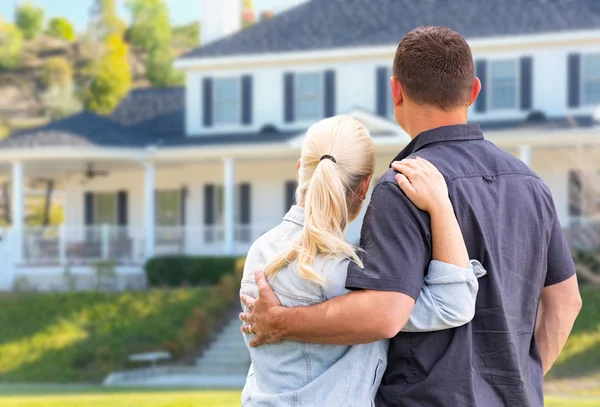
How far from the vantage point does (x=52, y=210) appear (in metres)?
57.4

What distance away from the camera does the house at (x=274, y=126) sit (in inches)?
1021

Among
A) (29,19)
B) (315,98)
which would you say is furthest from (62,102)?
(315,98)

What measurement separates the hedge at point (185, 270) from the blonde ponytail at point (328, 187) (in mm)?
22773

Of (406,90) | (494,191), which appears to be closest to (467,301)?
(494,191)

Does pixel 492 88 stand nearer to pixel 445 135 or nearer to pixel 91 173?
pixel 91 173

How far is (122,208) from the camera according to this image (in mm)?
32031

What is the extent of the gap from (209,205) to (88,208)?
14.7 ft

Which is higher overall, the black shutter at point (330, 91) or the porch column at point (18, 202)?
the black shutter at point (330, 91)

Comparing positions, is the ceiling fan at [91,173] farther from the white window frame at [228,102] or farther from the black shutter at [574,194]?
the black shutter at [574,194]

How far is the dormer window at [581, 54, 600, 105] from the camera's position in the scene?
2589cm

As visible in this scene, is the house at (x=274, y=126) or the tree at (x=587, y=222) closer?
the tree at (x=587, y=222)

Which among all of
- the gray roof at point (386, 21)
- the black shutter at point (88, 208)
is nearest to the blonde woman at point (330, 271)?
the gray roof at point (386, 21)

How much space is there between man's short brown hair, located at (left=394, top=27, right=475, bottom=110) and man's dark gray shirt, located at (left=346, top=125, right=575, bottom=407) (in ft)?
0.38

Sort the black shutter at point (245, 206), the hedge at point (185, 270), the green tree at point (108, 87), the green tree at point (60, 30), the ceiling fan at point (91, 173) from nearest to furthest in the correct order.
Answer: the hedge at point (185, 270)
the black shutter at point (245, 206)
the ceiling fan at point (91, 173)
the green tree at point (108, 87)
the green tree at point (60, 30)
